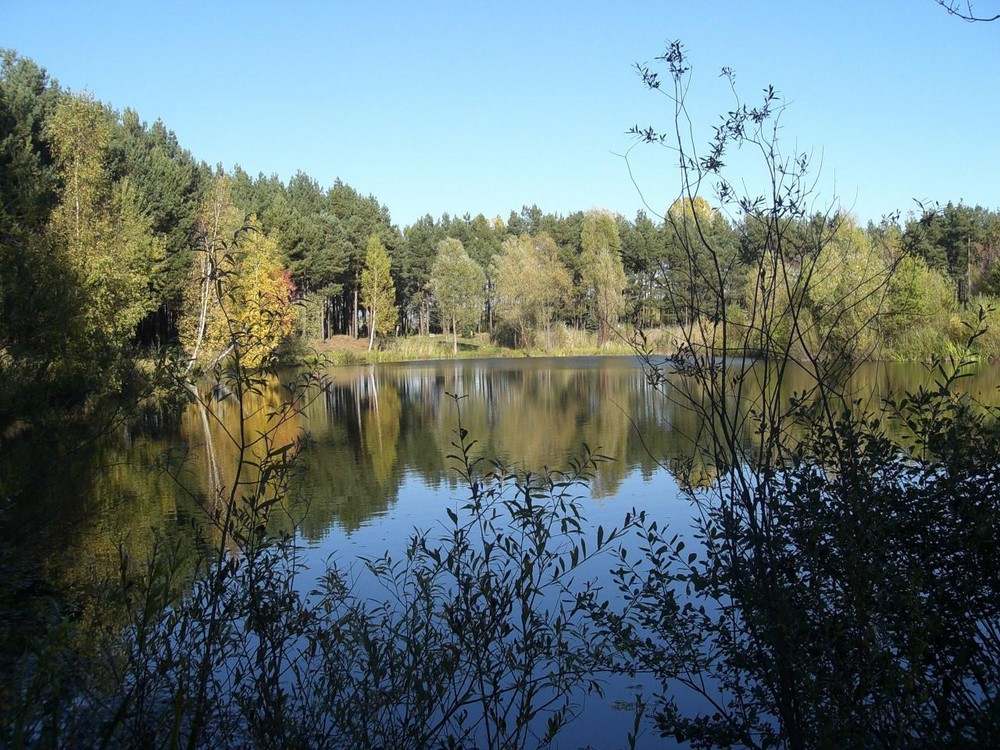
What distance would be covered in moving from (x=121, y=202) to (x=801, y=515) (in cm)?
2790

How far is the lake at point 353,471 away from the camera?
24.9ft

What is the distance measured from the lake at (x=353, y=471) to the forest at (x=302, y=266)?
0.78 m

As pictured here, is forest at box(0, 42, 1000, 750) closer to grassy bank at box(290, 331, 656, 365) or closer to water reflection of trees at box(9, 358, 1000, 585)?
water reflection of trees at box(9, 358, 1000, 585)

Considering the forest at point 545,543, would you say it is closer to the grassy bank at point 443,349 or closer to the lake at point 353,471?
the lake at point 353,471

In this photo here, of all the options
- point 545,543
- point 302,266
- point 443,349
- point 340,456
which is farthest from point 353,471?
point 443,349

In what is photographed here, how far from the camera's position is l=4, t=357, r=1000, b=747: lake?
7594 mm

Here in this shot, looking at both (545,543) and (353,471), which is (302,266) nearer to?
(353,471)

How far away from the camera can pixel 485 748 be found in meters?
4.53

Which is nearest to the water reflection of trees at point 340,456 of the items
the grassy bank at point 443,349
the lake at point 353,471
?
the lake at point 353,471

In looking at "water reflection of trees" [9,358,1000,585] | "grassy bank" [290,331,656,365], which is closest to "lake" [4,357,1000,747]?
"water reflection of trees" [9,358,1000,585]

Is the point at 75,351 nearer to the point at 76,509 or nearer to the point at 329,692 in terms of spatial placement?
the point at 76,509

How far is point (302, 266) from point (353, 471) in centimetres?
3618

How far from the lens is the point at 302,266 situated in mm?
47844

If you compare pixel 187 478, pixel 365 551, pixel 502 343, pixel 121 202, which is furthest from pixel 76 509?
pixel 502 343
